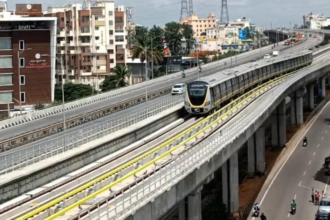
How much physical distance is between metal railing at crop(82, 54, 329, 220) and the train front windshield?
437cm

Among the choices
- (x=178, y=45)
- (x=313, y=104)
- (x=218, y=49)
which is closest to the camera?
(x=313, y=104)

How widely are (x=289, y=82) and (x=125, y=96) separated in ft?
62.5

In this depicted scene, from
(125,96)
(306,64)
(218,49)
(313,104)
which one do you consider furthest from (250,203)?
(218,49)

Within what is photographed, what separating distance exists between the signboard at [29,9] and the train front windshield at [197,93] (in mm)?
39607

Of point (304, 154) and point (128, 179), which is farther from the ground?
point (128, 179)

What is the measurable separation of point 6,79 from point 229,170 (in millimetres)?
38668

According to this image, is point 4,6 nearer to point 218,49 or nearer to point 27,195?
point 27,195

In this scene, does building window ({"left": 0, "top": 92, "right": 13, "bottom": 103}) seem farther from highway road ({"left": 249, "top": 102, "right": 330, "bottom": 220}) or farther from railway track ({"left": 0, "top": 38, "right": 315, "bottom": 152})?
highway road ({"left": 249, "top": 102, "right": 330, "bottom": 220})

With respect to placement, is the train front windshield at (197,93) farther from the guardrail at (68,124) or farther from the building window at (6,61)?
the building window at (6,61)

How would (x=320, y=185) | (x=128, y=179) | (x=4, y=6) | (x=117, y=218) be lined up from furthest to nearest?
(x=4, y=6) → (x=320, y=185) → (x=128, y=179) → (x=117, y=218)

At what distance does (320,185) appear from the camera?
4716cm

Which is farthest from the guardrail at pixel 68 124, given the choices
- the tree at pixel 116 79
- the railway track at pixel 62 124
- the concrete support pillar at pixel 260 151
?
→ the tree at pixel 116 79

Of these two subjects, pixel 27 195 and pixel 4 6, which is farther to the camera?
pixel 4 6

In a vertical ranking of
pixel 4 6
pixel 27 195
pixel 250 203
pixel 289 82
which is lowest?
pixel 250 203
